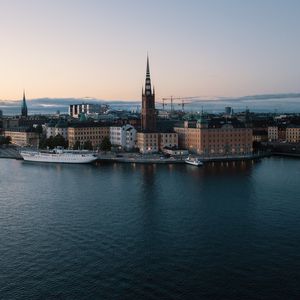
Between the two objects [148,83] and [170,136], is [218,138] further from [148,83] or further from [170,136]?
[148,83]

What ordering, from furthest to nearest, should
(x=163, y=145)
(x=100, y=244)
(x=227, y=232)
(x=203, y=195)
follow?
(x=163, y=145) → (x=203, y=195) → (x=227, y=232) → (x=100, y=244)

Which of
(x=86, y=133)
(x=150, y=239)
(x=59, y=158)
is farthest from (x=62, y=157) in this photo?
(x=150, y=239)

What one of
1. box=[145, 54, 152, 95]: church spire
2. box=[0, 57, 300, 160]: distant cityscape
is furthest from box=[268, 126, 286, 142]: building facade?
box=[145, 54, 152, 95]: church spire

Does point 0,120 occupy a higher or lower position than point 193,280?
higher

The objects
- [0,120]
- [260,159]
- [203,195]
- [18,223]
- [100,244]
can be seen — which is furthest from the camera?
[0,120]

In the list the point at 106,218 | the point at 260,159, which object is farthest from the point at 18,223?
the point at 260,159

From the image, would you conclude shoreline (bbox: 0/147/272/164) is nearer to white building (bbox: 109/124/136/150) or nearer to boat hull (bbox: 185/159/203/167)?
boat hull (bbox: 185/159/203/167)

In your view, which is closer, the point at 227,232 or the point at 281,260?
the point at 281,260

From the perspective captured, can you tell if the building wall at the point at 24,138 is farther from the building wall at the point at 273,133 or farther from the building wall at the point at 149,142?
the building wall at the point at 273,133

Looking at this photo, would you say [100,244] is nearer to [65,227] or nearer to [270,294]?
[65,227]
